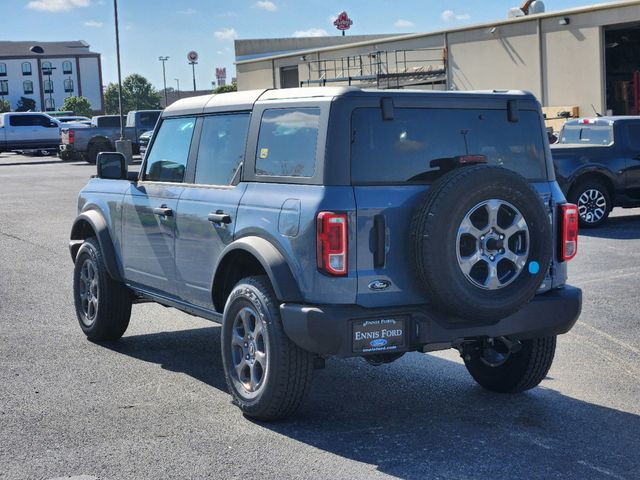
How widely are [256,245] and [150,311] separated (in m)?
4.21

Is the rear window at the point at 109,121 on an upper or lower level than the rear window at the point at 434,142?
upper

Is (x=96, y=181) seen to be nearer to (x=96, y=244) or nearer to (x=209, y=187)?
(x=96, y=244)

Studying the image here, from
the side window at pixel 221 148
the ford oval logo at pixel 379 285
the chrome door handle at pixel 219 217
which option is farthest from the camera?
the side window at pixel 221 148

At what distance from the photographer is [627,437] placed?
5.59 meters

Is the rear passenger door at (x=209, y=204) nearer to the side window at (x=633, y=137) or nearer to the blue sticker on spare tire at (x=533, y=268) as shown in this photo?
the blue sticker on spare tire at (x=533, y=268)

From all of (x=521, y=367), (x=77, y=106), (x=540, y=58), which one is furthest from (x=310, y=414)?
(x=77, y=106)

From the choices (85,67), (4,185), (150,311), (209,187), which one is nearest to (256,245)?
(209,187)

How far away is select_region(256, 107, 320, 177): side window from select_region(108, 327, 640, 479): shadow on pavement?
1475 mm

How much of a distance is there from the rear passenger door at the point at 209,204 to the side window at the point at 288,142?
0.77 feet

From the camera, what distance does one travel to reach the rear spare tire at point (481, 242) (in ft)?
17.6

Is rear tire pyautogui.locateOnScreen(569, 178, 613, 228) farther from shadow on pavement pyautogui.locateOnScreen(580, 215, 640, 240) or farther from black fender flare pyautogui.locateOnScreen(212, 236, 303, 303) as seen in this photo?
black fender flare pyautogui.locateOnScreen(212, 236, 303, 303)

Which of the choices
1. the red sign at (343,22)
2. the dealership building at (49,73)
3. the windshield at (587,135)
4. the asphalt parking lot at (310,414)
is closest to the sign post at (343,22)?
the red sign at (343,22)

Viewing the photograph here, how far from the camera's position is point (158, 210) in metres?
7.12

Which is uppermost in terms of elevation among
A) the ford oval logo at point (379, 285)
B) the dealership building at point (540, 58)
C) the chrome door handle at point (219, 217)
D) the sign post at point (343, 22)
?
the sign post at point (343, 22)
